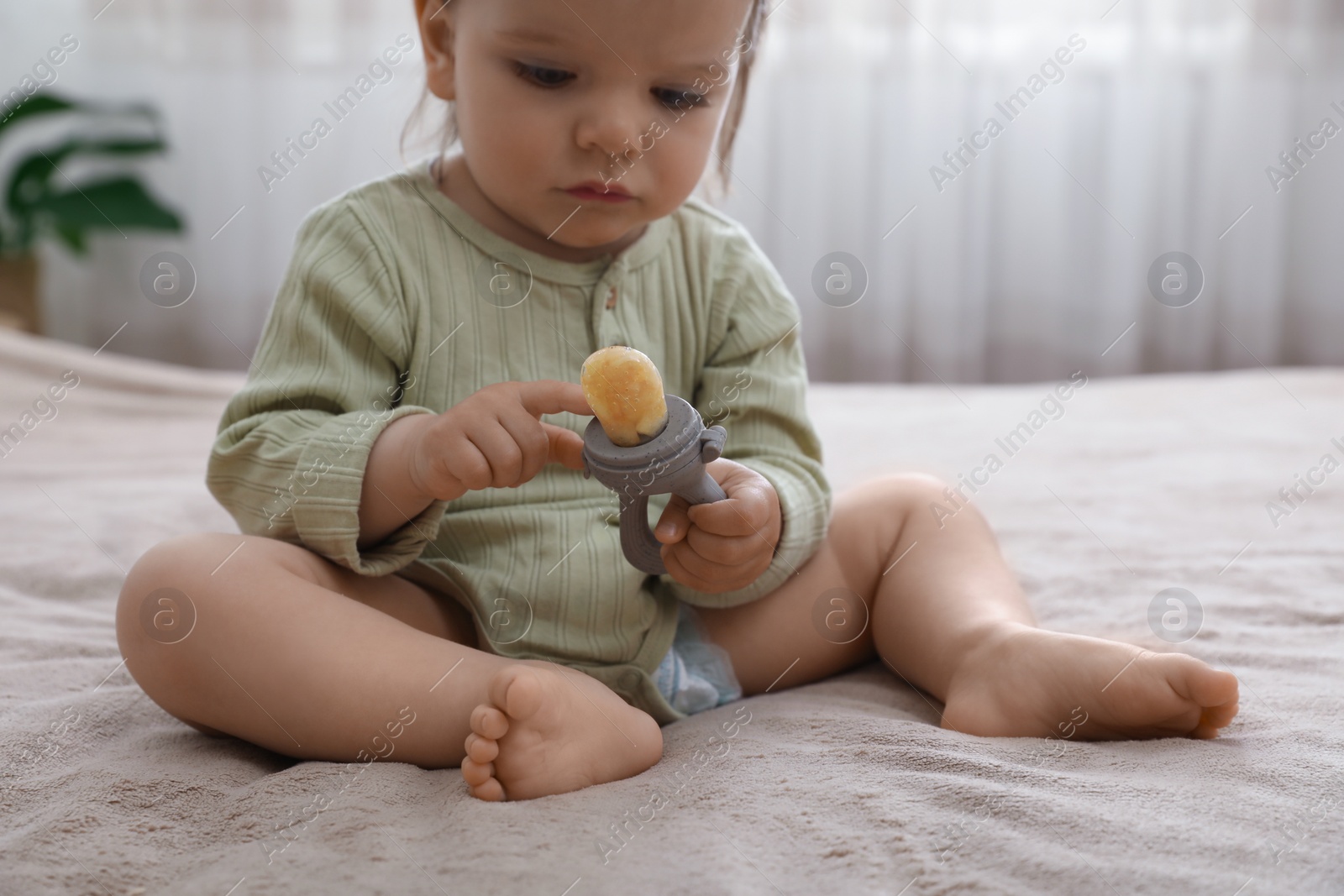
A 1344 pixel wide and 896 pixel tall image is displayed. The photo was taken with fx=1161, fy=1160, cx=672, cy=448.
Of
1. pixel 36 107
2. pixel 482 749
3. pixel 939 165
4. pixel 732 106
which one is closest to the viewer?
pixel 482 749

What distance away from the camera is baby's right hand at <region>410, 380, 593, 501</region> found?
68 cm

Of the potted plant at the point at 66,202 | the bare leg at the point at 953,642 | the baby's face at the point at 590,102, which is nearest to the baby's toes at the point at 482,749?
the bare leg at the point at 953,642

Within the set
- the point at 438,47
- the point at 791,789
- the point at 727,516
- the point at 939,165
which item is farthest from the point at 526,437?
the point at 939,165

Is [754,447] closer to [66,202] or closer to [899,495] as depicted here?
[899,495]

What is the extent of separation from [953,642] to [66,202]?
86.4 inches

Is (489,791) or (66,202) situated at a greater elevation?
(66,202)

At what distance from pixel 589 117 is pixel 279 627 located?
0.38 metres

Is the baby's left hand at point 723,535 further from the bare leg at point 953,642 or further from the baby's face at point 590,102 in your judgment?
the baby's face at point 590,102

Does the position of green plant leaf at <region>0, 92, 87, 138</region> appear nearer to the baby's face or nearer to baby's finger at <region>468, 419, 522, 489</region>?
the baby's face

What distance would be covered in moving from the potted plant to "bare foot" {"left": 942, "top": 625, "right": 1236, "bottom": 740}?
2152 mm

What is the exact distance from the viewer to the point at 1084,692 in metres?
0.69

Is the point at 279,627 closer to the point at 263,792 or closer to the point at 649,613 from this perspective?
the point at 263,792

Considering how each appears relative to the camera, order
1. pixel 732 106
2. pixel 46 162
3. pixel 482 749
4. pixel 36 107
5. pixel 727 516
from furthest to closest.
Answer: pixel 46 162, pixel 36 107, pixel 732 106, pixel 727 516, pixel 482 749

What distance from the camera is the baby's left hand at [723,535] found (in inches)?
28.5
